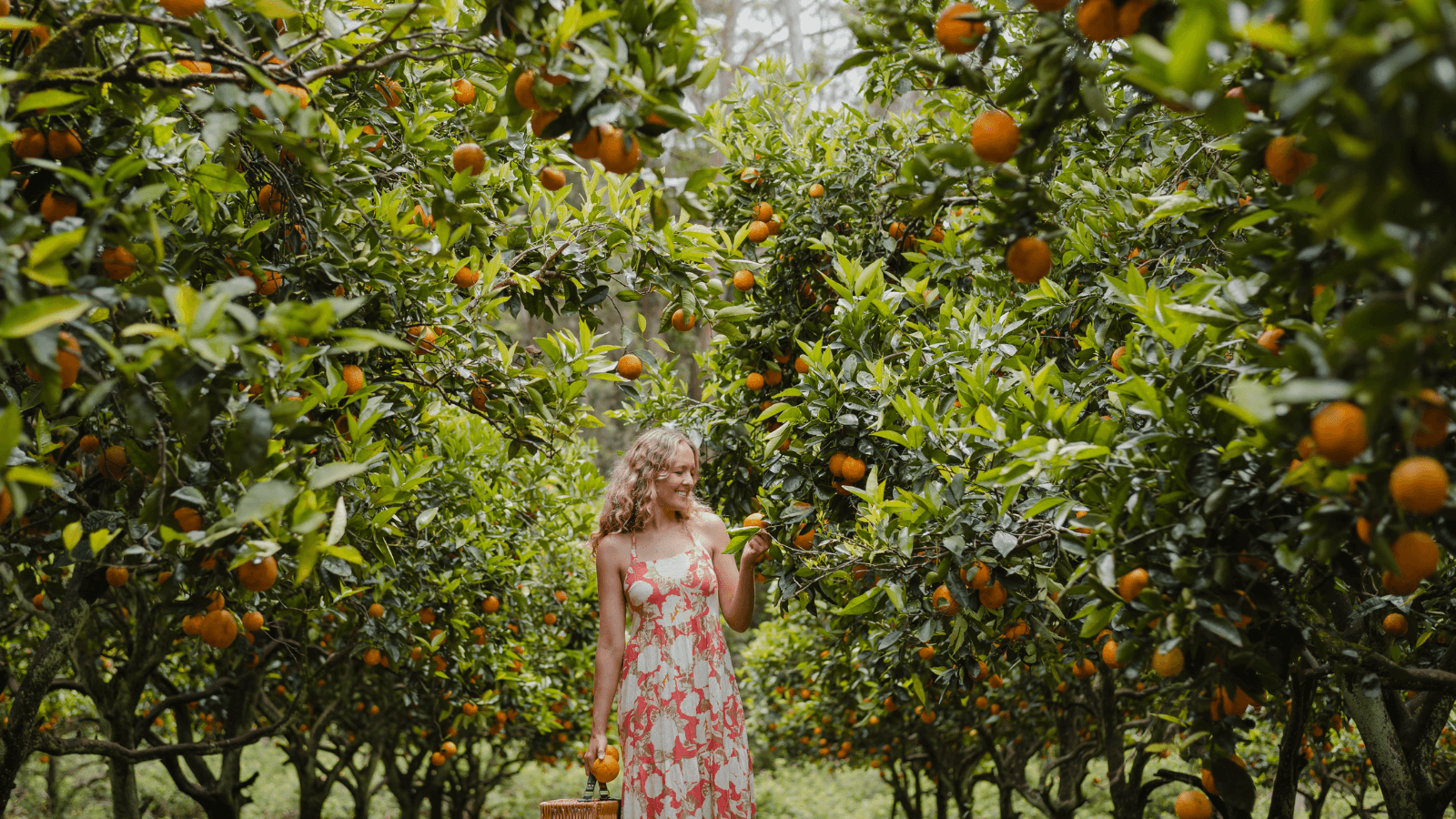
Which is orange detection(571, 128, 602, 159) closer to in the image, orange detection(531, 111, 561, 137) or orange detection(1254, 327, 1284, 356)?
orange detection(531, 111, 561, 137)

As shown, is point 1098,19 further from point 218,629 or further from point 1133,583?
point 218,629

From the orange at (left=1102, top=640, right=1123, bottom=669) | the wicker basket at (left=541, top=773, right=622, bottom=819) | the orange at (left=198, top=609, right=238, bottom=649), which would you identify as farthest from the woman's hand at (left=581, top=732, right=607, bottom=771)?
the orange at (left=1102, top=640, right=1123, bottom=669)

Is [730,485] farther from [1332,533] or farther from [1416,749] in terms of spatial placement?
[1332,533]

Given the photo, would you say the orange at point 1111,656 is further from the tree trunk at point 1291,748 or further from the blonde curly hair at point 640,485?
the blonde curly hair at point 640,485

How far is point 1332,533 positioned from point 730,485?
240cm

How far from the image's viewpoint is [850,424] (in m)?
2.34

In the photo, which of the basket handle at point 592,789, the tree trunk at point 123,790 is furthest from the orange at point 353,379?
the tree trunk at point 123,790

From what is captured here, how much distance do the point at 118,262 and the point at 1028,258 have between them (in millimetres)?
1285

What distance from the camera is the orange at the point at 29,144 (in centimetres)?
145

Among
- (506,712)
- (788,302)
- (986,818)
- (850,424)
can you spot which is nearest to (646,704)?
(850,424)

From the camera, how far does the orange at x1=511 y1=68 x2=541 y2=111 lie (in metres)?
1.34

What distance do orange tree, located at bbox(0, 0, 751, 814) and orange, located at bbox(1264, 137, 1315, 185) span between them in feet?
2.53

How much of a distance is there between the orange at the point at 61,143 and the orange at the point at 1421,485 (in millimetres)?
1894

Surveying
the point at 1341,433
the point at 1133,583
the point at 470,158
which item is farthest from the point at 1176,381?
the point at 470,158
